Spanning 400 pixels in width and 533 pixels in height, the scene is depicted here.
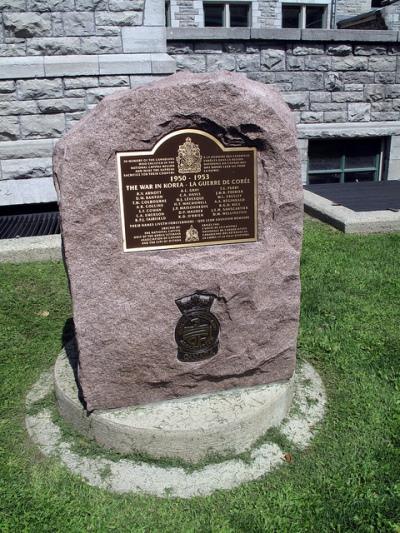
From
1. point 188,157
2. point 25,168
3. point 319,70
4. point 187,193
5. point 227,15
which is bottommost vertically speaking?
point 25,168

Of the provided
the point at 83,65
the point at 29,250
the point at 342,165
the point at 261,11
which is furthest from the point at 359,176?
the point at 29,250

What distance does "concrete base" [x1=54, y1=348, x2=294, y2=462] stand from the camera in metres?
2.93

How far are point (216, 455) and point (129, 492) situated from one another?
1.76 feet

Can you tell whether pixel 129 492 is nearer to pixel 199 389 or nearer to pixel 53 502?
pixel 53 502

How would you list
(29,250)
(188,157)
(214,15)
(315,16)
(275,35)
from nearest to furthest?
1. (188,157)
2. (29,250)
3. (275,35)
4. (214,15)
5. (315,16)

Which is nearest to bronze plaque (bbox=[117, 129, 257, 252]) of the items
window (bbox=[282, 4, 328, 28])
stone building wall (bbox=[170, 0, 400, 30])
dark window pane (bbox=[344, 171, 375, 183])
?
dark window pane (bbox=[344, 171, 375, 183])

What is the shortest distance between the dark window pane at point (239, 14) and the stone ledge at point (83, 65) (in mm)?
8292

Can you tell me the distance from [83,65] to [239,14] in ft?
29.6

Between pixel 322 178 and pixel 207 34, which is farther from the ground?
pixel 207 34

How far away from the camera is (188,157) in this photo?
2859 millimetres

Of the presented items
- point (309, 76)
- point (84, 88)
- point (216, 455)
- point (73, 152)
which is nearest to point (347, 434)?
point (216, 455)

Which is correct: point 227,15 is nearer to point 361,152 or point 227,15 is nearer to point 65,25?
point 361,152

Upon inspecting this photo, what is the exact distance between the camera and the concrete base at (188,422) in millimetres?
2932

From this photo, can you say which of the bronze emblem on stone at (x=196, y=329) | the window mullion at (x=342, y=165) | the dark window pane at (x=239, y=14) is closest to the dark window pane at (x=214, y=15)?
the dark window pane at (x=239, y=14)
